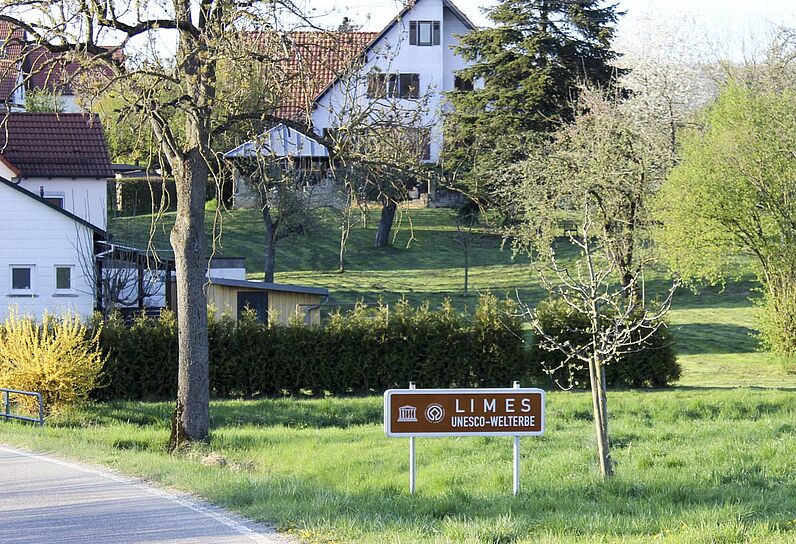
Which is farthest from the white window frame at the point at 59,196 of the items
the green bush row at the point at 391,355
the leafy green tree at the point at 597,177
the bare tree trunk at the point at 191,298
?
the bare tree trunk at the point at 191,298

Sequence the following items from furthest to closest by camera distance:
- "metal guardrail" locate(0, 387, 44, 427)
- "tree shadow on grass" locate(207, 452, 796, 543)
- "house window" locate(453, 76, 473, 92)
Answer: "house window" locate(453, 76, 473, 92), "metal guardrail" locate(0, 387, 44, 427), "tree shadow on grass" locate(207, 452, 796, 543)

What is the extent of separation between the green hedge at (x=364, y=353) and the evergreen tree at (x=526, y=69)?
47.2ft

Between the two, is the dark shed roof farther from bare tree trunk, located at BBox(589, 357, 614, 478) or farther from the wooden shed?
bare tree trunk, located at BBox(589, 357, 614, 478)

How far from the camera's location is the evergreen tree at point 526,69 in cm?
4225

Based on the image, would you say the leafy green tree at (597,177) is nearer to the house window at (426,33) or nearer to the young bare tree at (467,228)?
the young bare tree at (467,228)

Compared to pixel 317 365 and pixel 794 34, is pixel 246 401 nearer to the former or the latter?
pixel 317 365

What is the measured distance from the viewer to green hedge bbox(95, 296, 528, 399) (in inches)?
1047

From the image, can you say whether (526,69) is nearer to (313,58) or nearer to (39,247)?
(39,247)

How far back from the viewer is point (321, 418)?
70.8 ft

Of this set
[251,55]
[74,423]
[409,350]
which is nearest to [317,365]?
[409,350]

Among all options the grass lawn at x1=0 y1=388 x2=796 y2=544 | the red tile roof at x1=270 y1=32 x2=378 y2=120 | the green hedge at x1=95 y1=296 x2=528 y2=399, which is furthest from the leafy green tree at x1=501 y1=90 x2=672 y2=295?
the red tile roof at x1=270 y1=32 x2=378 y2=120

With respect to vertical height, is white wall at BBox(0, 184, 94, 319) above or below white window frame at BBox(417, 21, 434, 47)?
below

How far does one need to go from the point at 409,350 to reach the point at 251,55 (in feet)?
49.2

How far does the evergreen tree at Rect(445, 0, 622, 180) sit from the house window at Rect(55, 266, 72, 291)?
14.7 meters
